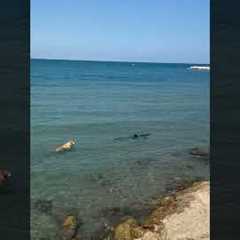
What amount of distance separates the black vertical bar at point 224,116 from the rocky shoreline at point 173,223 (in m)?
2.19

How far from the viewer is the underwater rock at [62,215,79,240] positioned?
16.3ft

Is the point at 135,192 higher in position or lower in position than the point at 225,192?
lower

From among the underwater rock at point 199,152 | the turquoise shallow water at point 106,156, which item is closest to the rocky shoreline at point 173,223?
the turquoise shallow water at point 106,156

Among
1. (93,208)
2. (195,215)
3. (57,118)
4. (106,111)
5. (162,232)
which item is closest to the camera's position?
(162,232)

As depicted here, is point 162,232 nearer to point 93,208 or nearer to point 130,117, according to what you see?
point 93,208

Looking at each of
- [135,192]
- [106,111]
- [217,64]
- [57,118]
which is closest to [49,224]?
[135,192]

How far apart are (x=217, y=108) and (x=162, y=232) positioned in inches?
108

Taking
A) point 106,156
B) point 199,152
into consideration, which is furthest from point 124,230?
point 199,152

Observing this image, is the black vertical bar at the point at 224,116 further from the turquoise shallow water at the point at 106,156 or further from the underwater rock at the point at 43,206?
the underwater rock at the point at 43,206
